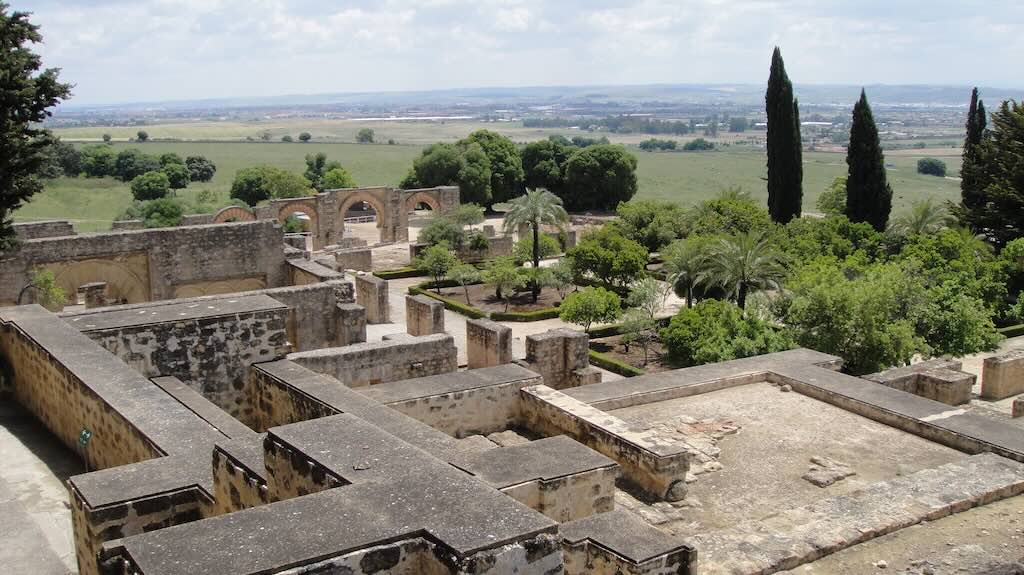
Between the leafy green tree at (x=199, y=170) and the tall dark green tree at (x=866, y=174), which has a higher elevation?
the tall dark green tree at (x=866, y=174)

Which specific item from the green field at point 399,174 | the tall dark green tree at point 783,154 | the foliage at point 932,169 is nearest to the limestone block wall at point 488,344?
the tall dark green tree at point 783,154

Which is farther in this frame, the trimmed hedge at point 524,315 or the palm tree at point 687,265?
the trimmed hedge at point 524,315

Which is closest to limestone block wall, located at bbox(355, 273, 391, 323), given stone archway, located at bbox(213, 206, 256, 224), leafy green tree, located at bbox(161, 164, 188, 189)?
stone archway, located at bbox(213, 206, 256, 224)

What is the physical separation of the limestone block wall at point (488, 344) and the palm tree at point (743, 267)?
1115 centimetres

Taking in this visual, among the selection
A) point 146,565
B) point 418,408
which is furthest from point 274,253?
point 146,565

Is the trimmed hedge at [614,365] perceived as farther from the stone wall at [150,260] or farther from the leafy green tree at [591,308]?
the stone wall at [150,260]

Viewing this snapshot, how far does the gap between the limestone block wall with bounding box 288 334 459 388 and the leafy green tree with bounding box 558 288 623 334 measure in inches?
528

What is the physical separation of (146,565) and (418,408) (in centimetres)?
620

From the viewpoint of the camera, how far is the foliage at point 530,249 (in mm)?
38406

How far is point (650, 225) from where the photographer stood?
128 feet

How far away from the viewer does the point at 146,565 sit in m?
4.94

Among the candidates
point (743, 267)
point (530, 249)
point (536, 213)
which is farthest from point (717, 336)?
point (530, 249)

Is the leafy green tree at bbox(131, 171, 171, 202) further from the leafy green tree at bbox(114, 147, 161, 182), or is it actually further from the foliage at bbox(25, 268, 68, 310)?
the foliage at bbox(25, 268, 68, 310)

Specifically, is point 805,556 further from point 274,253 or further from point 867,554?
point 274,253
